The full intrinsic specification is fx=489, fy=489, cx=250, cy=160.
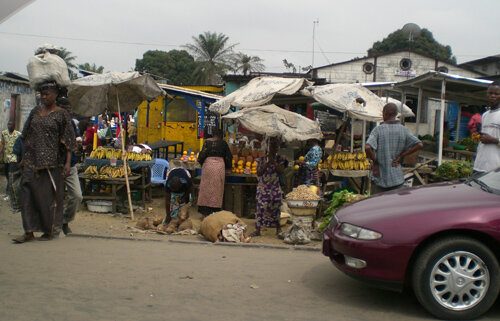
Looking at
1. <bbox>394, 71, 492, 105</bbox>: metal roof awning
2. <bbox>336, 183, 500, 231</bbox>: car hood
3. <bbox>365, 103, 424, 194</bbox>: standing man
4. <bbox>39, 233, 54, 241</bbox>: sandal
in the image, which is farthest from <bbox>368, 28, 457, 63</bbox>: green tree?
<bbox>336, 183, 500, 231</bbox>: car hood

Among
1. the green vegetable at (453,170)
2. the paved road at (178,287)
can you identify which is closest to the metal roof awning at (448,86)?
the green vegetable at (453,170)

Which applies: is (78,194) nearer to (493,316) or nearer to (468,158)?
(493,316)

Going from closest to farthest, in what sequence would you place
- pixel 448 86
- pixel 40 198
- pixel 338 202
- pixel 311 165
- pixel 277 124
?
pixel 40 198 → pixel 338 202 → pixel 277 124 → pixel 311 165 → pixel 448 86

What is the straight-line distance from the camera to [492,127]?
20.7 feet

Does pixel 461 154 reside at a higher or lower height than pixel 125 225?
higher

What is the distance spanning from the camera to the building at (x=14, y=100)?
19.5 metres

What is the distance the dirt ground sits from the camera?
7.94 meters

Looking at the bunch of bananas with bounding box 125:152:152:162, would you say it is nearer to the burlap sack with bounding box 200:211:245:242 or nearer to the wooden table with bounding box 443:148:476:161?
the burlap sack with bounding box 200:211:245:242

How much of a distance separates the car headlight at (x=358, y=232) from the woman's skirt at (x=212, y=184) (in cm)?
485

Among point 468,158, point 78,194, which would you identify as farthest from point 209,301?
point 468,158

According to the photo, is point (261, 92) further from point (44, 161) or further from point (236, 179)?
point (44, 161)

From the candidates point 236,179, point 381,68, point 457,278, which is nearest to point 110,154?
point 236,179

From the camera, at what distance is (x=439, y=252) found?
4.05 metres

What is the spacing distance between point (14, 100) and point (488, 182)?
20.4m
